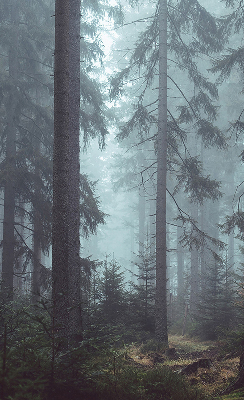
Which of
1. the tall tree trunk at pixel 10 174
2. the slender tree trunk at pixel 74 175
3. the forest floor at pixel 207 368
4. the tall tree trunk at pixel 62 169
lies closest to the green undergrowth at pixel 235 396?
the forest floor at pixel 207 368

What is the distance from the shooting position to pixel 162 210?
38.1 feet


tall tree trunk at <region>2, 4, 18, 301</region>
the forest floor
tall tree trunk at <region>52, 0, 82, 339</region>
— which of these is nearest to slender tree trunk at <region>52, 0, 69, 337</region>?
tall tree trunk at <region>52, 0, 82, 339</region>

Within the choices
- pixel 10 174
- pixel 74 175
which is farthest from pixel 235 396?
pixel 10 174

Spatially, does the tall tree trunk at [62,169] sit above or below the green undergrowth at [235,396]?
above

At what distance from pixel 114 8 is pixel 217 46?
4431 mm

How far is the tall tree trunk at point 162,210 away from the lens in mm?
10867

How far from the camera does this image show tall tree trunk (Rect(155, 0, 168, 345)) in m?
10.9

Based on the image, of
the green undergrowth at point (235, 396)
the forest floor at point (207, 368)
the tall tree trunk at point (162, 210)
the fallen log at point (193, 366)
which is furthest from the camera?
the tall tree trunk at point (162, 210)

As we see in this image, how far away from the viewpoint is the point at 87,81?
14.1 metres

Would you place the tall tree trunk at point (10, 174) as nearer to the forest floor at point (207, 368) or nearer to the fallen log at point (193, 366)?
the forest floor at point (207, 368)

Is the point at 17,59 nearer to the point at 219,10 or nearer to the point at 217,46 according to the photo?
the point at 217,46

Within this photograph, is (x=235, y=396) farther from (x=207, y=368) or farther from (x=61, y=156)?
(x=61, y=156)

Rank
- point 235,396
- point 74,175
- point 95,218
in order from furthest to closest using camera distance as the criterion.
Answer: point 95,218 < point 74,175 < point 235,396

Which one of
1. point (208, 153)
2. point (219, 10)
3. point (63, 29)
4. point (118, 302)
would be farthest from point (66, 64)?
point (219, 10)
